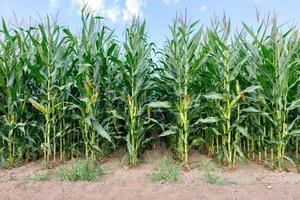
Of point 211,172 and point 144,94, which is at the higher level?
point 144,94

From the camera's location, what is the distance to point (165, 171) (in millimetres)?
4508

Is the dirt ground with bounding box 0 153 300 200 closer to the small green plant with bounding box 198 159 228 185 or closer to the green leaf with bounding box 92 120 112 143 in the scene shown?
the small green plant with bounding box 198 159 228 185

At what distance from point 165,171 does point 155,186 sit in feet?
0.99

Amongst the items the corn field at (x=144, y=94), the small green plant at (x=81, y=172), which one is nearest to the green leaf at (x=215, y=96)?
the corn field at (x=144, y=94)

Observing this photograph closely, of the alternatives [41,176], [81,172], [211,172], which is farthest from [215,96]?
[41,176]

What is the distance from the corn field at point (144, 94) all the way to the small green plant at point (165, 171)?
0.19m

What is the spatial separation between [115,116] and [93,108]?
0.33 meters

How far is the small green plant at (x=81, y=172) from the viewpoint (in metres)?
4.57

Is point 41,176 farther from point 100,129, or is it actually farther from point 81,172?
point 100,129

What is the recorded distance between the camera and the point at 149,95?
216 inches

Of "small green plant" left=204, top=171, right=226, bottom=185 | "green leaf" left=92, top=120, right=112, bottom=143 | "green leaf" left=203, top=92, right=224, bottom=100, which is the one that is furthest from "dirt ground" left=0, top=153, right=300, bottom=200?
"green leaf" left=203, top=92, right=224, bottom=100

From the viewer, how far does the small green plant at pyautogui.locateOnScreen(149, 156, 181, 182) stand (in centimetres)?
441

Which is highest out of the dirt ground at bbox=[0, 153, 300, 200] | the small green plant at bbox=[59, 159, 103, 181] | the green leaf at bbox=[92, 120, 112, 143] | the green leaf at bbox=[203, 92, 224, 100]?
the green leaf at bbox=[203, 92, 224, 100]

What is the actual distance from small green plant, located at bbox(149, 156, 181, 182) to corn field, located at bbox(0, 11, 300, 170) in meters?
0.19
